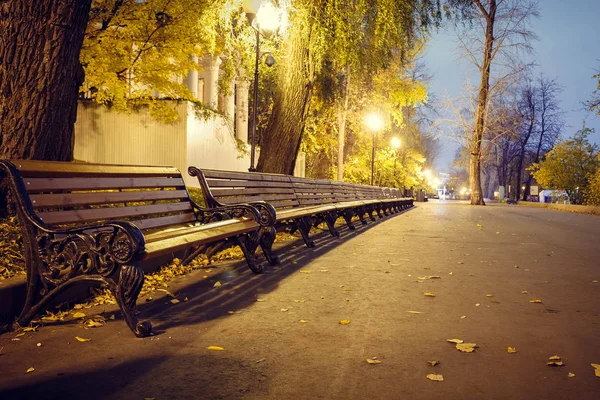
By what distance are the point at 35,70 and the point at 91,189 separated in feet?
6.77

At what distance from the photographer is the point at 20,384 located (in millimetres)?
2975

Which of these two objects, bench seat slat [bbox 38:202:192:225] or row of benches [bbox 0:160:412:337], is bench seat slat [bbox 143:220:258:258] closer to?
row of benches [bbox 0:160:412:337]

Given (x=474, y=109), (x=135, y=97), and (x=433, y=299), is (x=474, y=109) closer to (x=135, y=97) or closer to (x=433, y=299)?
(x=135, y=97)

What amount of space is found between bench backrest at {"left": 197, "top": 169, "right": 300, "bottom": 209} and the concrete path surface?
877 mm

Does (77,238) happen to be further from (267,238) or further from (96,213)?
(267,238)

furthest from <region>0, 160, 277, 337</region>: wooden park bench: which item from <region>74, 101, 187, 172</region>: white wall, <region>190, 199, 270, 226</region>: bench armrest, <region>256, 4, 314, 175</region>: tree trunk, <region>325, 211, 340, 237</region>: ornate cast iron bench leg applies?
<region>74, 101, 187, 172</region>: white wall

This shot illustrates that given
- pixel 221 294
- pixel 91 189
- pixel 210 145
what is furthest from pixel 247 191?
pixel 210 145

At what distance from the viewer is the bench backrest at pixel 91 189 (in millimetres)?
4074

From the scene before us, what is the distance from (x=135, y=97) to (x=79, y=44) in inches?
548

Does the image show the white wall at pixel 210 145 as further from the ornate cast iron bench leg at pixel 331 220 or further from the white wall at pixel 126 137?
the ornate cast iron bench leg at pixel 331 220

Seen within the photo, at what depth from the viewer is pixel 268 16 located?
13.0 m

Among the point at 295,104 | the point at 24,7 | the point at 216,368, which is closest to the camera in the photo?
the point at 216,368

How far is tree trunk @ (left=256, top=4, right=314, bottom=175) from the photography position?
1304 cm

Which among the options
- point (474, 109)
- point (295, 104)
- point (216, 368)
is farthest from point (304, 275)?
point (474, 109)
